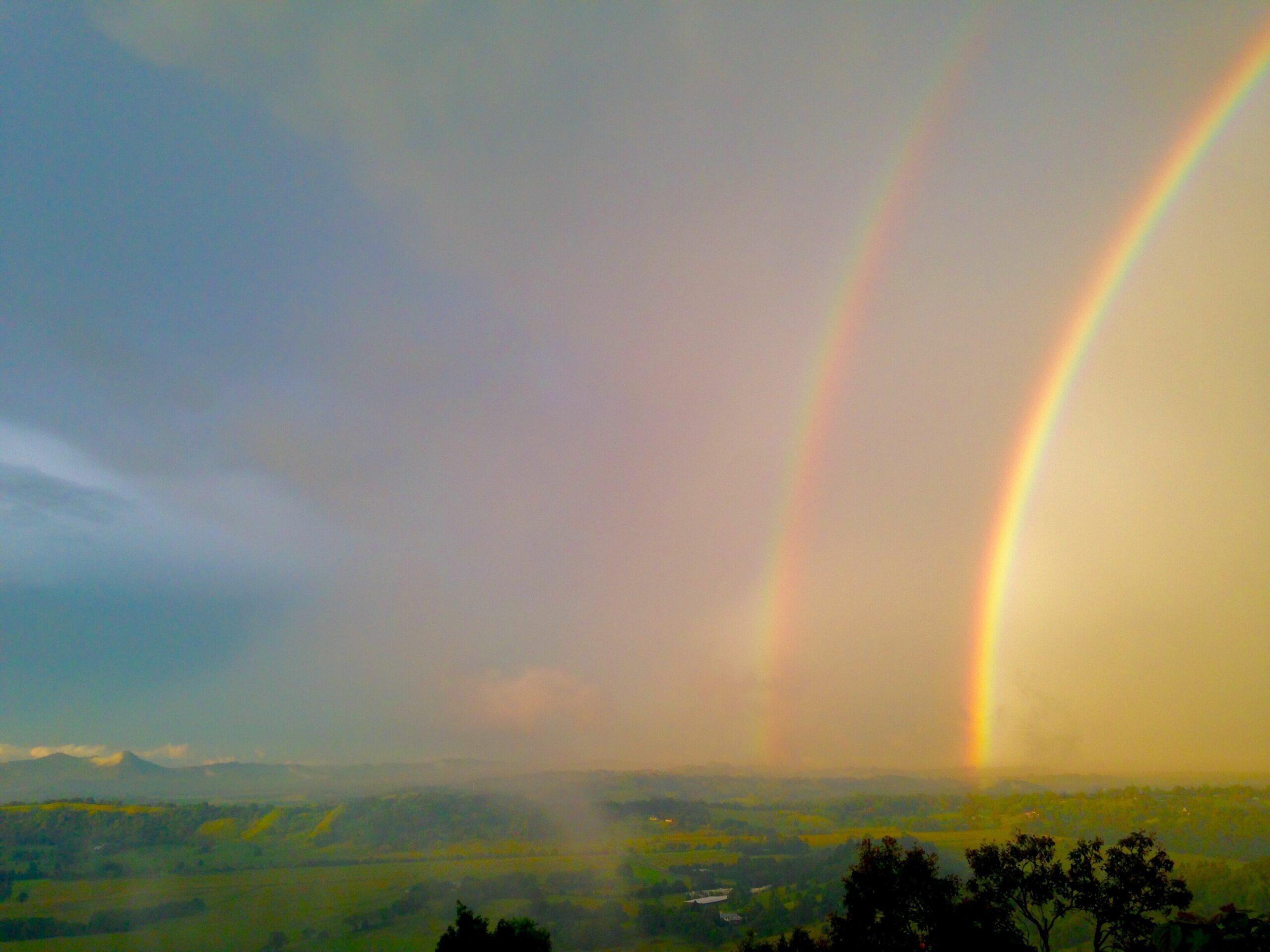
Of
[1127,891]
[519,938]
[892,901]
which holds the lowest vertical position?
[519,938]

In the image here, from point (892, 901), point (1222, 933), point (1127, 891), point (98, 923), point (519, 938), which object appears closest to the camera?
point (1222, 933)

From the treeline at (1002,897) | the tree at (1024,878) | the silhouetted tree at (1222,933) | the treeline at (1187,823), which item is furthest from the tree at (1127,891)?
the treeline at (1187,823)

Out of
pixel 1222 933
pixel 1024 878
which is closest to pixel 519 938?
pixel 1024 878

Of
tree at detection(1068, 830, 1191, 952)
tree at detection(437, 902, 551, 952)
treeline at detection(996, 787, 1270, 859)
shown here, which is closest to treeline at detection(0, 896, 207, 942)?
tree at detection(437, 902, 551, 952)

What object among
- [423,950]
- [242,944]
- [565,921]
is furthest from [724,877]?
[242,944]

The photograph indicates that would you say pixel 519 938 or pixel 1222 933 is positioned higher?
pixel 1222 933

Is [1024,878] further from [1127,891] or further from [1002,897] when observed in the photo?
[1127,891]

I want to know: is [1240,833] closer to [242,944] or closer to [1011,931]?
[1011,931]

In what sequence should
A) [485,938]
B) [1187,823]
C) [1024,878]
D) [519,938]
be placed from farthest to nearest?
1. [1187,823]
2. [519,938]
3. [485,938]
4. [1024,878]

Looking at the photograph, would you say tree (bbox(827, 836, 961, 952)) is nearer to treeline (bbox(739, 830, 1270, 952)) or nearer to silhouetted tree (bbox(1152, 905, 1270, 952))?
treeline (bbox(739, 830, 1270, 952))
